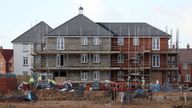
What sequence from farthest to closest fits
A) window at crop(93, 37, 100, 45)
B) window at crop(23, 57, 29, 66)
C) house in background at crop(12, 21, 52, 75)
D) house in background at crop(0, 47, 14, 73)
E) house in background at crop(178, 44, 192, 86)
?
house in background at crop(0, 47, 14, 73), house in background at crop(178, 44, 192, 86), window at crop(23, 57, 29, 66), house in background at crop(12, 21, 52, 75), window at crop(93, 37, 100, 45)

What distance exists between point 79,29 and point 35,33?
16.8 m

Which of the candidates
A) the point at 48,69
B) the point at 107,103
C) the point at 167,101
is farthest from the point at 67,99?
the point at 48,69

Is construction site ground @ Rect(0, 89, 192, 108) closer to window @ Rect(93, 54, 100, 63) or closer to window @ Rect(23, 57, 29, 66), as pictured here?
window @ Rect(93, 54, 100, 63)

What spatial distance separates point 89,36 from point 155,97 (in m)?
20.5

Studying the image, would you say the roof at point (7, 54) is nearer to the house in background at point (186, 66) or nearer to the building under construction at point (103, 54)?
the building under construction at point (103, 54)

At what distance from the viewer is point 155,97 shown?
4903cm

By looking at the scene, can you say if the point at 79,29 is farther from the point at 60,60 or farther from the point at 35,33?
the point at 35,33

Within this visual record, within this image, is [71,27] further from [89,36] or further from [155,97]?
[155,97]

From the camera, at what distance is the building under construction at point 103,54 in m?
66.7

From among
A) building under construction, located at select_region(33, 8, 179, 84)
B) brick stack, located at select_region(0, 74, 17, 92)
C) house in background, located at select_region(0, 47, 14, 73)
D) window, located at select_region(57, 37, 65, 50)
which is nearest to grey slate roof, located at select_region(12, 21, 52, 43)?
window, located at select_region(57, 37, 65, 50)

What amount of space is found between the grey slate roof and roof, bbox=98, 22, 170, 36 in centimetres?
1341

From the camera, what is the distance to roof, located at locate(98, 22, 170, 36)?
6819 centimetres

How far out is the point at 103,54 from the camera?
6725 cm

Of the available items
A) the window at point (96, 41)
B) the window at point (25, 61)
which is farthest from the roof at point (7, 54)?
the window at point (96, 41)
